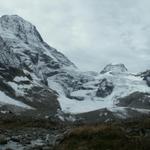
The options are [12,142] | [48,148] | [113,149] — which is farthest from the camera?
[12,142]

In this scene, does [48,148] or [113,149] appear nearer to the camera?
[113,149]

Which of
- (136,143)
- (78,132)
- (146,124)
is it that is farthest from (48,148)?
(146,124)

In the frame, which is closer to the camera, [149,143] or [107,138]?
[149,143]

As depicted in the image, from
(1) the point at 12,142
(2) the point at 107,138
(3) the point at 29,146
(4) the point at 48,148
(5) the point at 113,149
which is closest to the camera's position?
(5) the point at 113,149

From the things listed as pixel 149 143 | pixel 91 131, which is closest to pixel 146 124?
pixel 91 131

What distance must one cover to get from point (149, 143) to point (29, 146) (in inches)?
327

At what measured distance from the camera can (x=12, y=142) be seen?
93.4 feet

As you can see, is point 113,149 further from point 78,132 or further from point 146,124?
point 146,124

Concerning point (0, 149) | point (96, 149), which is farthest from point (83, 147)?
point (0, 149)

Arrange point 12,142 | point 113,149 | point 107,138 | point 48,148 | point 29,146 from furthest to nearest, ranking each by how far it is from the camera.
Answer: point 12,142, point 29,146, point 48,148, point 107,138, point 113,149

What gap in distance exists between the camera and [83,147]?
818 inches

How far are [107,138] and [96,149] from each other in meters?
1.43

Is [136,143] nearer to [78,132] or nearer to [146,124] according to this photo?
[78,132]

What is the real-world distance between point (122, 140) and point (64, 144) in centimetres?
270
